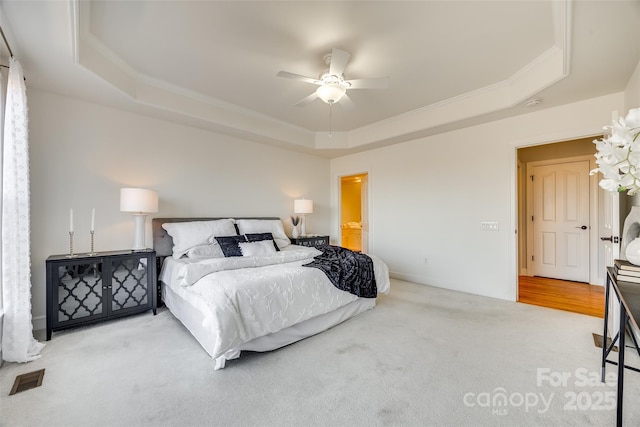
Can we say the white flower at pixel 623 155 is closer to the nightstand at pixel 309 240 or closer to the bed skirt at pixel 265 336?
the bed skirt at pixel 265 336

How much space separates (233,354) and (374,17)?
2.87m

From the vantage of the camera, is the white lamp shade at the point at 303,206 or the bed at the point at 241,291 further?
the white lamp shade at the point at 303,206

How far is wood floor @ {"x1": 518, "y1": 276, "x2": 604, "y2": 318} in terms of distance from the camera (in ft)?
11.1

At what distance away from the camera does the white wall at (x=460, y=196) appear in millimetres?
3418

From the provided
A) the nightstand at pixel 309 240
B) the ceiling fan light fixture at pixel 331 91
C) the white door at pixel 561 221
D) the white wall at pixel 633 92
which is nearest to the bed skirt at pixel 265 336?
the nightstand at pixel 309 240

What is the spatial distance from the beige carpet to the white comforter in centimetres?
28

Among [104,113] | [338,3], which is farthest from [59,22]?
[338,3]

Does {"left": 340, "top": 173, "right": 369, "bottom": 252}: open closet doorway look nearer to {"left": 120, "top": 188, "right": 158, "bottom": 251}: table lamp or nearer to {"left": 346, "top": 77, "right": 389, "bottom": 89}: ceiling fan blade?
{"left": 346, "top": 77, "right": 389, "bottom": 89}: ceiling fan blade

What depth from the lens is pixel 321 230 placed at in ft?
18.9

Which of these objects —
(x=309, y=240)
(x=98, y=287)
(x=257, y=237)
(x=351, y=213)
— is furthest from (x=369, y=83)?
(x=351, y=213)

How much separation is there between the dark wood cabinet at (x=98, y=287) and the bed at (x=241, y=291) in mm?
225

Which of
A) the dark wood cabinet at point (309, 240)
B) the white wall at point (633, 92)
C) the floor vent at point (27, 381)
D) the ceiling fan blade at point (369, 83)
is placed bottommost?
the floor vent at point (27, 381)

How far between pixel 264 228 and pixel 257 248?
73cm

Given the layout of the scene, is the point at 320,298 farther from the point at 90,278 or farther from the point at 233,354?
the point at 90,278
